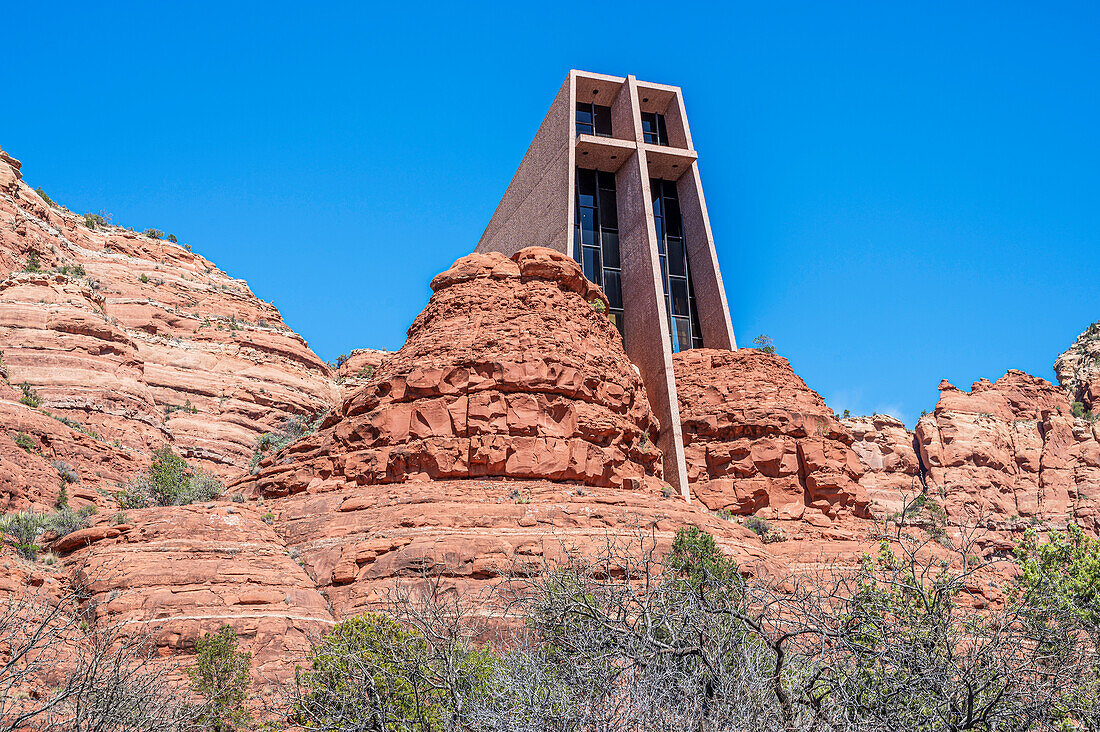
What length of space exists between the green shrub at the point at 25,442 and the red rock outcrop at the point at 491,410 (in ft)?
16.9

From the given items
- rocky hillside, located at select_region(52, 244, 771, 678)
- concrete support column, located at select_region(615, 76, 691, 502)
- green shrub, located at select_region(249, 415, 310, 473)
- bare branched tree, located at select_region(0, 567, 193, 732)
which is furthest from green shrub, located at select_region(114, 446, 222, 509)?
concrete support column, located at select_region(615, 76, 691, 502)

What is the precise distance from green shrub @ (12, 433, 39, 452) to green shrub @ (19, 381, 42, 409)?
7.68ft

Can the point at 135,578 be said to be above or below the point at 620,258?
below

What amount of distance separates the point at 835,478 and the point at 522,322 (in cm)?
1052

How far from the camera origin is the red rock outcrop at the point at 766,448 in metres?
27.6

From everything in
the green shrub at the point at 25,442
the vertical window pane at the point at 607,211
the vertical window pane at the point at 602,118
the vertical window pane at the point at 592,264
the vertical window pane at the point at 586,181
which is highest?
the vertical window pane at the point at 602,118

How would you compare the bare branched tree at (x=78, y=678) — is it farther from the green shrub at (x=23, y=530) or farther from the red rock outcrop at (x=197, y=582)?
the green shrub at (x=23, y=530)

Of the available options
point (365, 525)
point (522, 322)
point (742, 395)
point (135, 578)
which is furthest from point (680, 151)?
point (135, 578)

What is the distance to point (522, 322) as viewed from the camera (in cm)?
2583

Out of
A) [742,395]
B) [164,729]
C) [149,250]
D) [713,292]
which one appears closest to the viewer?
[164,729]

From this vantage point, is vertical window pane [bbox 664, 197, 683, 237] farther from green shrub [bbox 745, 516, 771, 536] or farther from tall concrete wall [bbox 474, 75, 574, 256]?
green shrub [bbox 745, 516, 771, 536]

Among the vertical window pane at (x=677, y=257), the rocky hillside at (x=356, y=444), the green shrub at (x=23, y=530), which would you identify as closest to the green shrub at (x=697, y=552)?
the rocky hillside at (x=356, y=444)

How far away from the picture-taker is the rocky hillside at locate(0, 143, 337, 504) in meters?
23.6

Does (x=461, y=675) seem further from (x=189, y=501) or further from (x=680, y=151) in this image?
(x=680, y=151)
